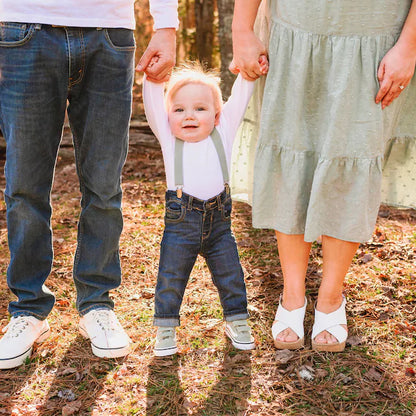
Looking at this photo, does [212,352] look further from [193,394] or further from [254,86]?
[254,86]

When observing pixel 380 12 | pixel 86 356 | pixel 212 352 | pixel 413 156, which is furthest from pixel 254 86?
pixel 86 356

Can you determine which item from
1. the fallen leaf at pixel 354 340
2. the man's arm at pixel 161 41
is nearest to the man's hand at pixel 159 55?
the man's arm at pixel 161 41

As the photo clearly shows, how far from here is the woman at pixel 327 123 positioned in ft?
6.80

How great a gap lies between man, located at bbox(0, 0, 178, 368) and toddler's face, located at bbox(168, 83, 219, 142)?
5.0 inches

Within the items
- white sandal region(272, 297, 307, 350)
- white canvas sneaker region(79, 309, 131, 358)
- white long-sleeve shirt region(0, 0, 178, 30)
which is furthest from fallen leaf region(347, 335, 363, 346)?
white long-sleeve shirt region(0, 0, 178, 30)

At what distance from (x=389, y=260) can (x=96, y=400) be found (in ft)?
6.65

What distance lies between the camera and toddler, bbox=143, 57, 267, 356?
2262 mm

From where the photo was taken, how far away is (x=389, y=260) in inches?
130

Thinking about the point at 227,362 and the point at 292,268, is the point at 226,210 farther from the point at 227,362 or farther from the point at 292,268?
the point at 227,362

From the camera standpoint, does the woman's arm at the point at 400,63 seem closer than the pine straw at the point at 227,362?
Yes

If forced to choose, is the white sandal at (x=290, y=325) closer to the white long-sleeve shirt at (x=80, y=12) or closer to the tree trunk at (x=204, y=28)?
the white long-sleeve shirt at (x=80, y=12)

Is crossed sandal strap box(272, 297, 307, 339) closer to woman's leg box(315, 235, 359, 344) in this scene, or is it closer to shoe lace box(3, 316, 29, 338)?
woman's leg box(315, 235, 359, 344)

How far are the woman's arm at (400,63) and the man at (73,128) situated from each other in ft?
2.86

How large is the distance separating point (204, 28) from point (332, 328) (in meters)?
4.80
